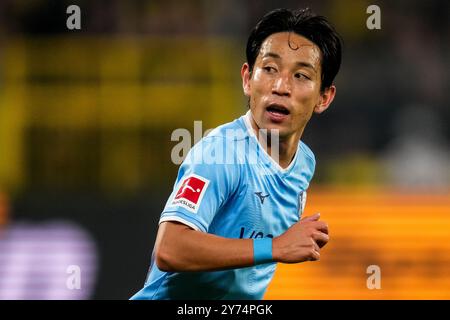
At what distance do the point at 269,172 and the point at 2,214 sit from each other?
5063mm

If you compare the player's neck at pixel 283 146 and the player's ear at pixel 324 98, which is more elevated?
the player's ear at pixel 324 98

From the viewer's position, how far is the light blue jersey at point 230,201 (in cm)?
395

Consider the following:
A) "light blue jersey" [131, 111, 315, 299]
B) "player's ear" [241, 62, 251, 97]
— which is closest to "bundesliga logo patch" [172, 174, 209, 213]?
"light blue jersey" [131, 111, 315, 299]

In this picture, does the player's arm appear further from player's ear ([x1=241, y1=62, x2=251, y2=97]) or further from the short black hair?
the short black hair

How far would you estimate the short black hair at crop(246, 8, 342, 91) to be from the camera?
4.34m

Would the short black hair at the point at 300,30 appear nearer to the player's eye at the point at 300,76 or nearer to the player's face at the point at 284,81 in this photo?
the player's face at the point at 284,81

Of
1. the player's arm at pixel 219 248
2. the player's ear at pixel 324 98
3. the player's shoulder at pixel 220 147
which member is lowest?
the player's arm at pixel 219 248

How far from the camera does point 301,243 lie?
3857 mm

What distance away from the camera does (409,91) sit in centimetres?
1033

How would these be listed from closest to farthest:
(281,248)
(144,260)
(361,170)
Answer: (281,248), (144,260), (361,170)

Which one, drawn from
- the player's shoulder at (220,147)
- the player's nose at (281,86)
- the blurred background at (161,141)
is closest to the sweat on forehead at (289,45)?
the player's nose at (281,86)

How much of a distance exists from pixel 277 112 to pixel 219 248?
772mm
